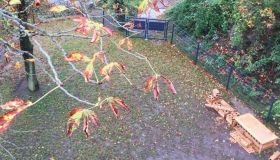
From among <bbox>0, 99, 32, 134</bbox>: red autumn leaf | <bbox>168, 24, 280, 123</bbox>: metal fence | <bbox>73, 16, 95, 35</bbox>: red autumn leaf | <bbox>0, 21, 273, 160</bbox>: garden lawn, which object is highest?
<bbox>73, 16, 95, 35</bbox>: red autumn leaf

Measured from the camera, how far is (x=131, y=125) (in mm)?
11984

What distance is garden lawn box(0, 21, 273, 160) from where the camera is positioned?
1091cm

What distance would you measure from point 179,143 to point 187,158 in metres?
0.66

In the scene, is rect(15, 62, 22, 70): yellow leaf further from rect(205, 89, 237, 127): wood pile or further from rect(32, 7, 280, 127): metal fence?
rect(205, 89, 237, 127): wood pile

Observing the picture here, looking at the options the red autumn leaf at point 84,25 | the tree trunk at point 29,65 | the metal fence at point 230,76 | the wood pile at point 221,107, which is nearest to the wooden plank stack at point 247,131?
the wood pile at point 221,107

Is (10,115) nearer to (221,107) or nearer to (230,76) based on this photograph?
(221,107)

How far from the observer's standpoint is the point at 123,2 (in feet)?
60.8

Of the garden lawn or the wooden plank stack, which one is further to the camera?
the wooden plank stack

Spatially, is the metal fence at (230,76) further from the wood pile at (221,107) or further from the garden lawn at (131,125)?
the wood pile at (221,107)

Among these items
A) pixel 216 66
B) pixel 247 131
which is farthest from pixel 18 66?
pixel 247 131

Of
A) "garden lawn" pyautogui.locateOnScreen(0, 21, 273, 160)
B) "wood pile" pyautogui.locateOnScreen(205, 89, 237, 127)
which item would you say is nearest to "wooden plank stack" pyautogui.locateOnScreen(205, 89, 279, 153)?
"wood pile" pyautogui.locateOnScreen(205, 89, 237, 127)

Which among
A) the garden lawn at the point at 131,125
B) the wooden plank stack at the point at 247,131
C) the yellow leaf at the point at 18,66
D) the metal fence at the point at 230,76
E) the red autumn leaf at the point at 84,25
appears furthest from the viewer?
the yellow leaf at the point at 18,66

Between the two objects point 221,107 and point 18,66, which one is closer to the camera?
point 221,107

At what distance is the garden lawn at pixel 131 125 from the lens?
10906mm
